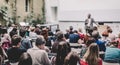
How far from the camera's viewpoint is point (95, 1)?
1208 inches

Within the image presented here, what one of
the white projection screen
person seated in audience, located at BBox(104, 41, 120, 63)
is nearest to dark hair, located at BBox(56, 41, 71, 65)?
person seated in audience, located at BBox(104, 41, 120, 63)

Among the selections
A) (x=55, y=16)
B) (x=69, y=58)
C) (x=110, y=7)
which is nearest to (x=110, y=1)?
(x=110, y=7)

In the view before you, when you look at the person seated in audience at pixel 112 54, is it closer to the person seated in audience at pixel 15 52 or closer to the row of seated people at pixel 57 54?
the row of seated people at pixel 57 54

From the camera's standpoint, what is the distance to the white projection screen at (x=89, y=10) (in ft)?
96.8

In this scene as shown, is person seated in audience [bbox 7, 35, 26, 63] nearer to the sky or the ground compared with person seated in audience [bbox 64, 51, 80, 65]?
nearer to the ground

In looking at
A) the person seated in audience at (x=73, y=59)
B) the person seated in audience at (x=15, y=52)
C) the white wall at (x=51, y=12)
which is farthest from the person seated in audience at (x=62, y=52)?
the white wall at (x=51, y=12)

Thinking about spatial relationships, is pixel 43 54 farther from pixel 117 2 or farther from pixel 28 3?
pixel 28 3

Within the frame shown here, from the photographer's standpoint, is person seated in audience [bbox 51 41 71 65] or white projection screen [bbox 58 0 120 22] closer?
person seated in audience [bbox 51 41 71 65]

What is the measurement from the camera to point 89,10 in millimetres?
30969

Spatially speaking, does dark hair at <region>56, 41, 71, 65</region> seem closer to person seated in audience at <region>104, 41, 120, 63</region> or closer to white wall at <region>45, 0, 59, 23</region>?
person seated in audience at <region>104, 41, 120, 63</region>

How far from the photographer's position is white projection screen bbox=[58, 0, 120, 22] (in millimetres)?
29497

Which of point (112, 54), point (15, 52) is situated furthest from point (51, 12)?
point (15, 52)

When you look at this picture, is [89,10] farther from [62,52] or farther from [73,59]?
[73,59]

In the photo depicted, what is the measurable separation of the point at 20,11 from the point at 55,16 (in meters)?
3.28
